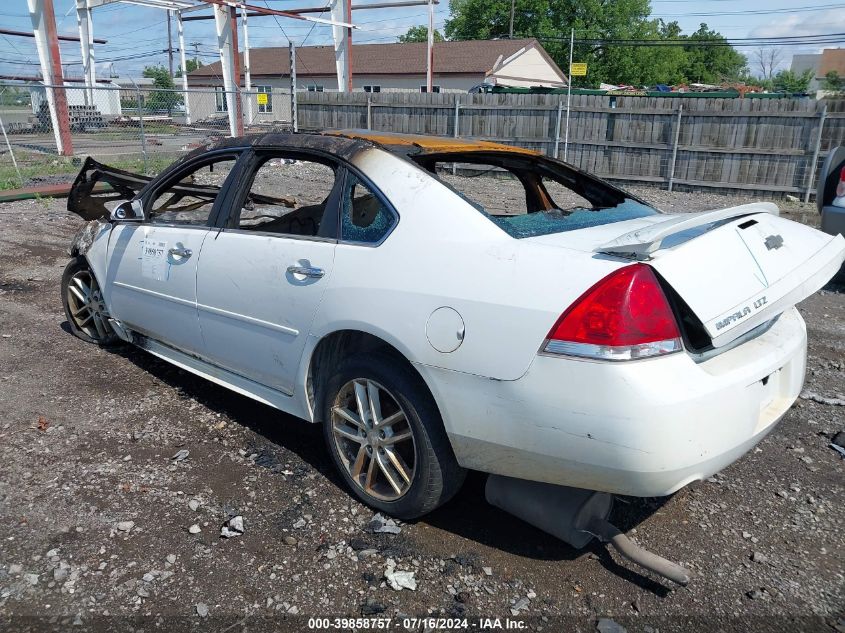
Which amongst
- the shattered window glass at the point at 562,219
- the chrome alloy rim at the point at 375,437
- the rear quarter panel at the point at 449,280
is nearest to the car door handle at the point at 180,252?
the rear quarter panel at the point at 449,280

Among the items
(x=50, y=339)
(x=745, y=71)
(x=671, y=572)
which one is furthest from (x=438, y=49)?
(x=745, y=71)

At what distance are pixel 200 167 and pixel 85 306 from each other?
1688mm

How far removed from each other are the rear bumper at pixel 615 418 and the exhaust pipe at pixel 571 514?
0.23m

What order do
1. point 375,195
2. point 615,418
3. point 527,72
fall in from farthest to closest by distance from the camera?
point 527,72 < point 375,195 < point 615,418

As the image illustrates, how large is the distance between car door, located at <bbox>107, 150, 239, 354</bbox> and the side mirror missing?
0.06m

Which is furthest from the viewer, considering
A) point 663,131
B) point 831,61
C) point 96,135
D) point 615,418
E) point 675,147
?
point 831,61

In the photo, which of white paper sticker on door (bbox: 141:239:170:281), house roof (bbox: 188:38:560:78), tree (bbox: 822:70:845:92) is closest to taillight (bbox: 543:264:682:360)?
white paper sticker on door (bbox: 141:239:170:281)

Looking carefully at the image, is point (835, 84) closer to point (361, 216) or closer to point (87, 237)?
point (87, 237)

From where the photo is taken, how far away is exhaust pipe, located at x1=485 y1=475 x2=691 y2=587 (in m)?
2.60

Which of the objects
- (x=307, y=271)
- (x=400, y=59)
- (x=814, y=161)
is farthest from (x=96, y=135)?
(x=400, y=59)

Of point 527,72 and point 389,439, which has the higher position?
point 527,72

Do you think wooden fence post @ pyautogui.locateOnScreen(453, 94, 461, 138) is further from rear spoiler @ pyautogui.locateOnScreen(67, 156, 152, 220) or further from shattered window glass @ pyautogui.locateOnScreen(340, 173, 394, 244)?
shattered window glass @ pyautogui.locateOnScreen(340, 173, 394, 244)

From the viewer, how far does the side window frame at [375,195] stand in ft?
9.48

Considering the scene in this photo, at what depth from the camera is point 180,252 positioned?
3.84 meters
